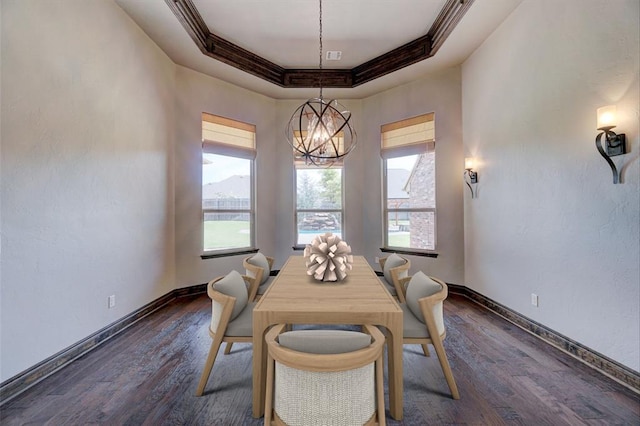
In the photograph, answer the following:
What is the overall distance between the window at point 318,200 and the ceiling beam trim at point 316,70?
1.45m

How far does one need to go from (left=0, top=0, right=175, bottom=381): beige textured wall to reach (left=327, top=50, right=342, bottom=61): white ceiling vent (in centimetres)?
225

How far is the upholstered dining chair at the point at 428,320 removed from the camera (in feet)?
5.45

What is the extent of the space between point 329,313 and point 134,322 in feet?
8.62

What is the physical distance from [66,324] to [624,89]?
461 cm

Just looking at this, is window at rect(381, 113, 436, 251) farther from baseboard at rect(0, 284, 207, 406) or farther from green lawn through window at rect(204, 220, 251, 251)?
baseboard at rect(0, 284, 207, 406)

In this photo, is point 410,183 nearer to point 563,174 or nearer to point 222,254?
point 563,174

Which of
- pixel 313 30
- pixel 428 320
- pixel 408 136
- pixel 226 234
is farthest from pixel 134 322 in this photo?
pixel 408 136

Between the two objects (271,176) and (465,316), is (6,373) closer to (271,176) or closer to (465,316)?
(271,176)

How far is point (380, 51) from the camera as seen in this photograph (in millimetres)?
3699

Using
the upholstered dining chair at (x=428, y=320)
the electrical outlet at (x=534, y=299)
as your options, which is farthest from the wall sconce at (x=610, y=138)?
the upholstered dining chair at (x=428, y=320)

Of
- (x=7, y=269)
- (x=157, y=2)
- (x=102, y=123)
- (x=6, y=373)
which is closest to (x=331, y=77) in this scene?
(x=157, y=2)

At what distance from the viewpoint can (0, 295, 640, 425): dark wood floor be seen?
1.59 m

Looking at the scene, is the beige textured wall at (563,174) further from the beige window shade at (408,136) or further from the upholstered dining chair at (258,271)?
the upholstered dining chair at (258,271)

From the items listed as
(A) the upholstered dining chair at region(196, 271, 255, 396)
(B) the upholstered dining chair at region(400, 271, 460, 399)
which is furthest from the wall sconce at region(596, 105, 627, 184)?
(A) the upholstered dining chair at region(196, 271, 255, 396)
